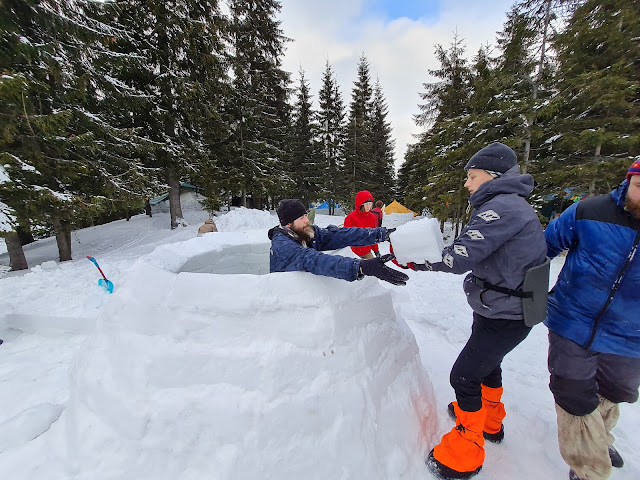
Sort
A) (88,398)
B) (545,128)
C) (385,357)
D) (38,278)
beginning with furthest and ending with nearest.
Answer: (545,128)
(38,278)
(385,357)
(88,398)

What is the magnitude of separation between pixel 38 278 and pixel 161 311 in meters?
6.46

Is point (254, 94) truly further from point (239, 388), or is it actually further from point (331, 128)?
point (239, 388)

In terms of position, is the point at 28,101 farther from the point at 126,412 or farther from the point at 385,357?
the point at 385,357

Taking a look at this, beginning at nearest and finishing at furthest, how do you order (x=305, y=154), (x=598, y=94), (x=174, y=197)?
1. (x=598, y=94)
2. (x=174, y=197)
3. (x=305, y=154)

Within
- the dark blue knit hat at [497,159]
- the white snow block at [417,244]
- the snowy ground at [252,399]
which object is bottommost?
the snowy ground at [252,399]

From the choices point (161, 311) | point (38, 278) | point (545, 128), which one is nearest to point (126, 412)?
point (161, 311)

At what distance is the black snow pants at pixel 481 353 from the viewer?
5.45 ft

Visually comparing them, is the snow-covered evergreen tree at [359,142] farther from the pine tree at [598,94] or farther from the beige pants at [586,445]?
the beige pants at [586,445]

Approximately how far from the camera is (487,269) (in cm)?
166

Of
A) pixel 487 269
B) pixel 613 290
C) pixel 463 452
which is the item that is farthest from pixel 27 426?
pixel 613 290

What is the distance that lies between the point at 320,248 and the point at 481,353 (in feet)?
5.18

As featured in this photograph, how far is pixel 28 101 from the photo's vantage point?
20.8 ft

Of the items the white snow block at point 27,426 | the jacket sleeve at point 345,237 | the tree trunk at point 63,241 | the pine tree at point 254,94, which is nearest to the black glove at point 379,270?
the jacket sleeve at point 345,237

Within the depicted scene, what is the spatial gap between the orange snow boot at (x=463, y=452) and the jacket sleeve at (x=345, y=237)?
1487mm
